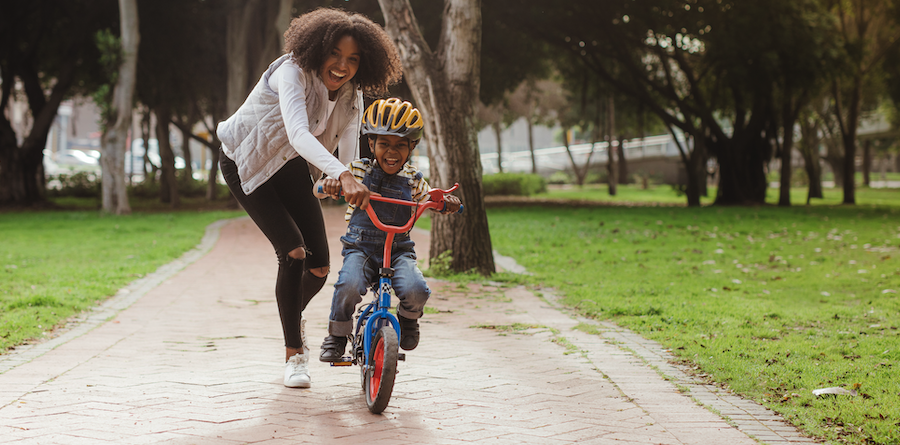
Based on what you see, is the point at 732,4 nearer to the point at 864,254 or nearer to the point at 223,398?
the point at 864,254

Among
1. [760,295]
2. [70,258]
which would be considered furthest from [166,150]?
[760,295]

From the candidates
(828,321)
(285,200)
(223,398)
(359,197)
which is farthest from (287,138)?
(828,321)

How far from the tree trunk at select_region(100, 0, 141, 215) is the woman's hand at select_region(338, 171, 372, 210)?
16376 millimetres

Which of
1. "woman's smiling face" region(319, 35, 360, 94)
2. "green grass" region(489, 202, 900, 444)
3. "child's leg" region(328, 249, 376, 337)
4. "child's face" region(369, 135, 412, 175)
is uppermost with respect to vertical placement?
"woman's smiling face" region(319, 35, 360, 94)

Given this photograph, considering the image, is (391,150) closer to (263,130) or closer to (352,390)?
(263,130)

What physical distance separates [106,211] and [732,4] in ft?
57.6

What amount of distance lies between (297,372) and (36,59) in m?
22.1

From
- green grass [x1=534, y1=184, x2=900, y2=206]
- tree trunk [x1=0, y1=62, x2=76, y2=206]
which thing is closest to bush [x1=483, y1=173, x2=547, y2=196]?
green grass [x1=534, y1=184, x2=900, y2=206]

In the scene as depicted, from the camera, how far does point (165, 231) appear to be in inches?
553

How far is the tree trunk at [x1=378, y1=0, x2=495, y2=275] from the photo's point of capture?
8383 mm

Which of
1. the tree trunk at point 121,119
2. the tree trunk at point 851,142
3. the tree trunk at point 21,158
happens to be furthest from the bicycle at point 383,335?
the tree trunk at point 851,142

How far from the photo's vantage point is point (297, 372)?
406 centimetres

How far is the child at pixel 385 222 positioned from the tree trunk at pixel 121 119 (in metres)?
15.8

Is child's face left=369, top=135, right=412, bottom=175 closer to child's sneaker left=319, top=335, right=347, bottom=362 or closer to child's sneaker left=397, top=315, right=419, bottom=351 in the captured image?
child's sneaker left=397, top=315, right=419, bottom=351
